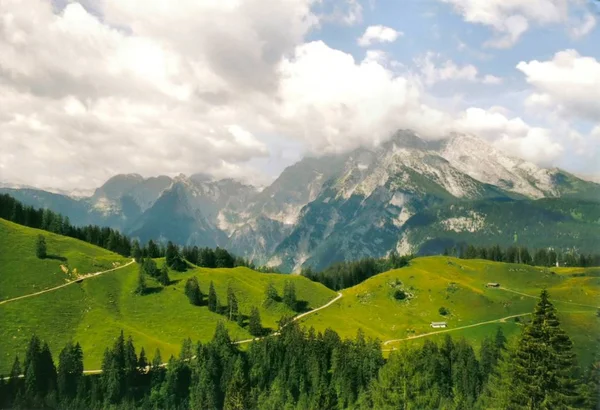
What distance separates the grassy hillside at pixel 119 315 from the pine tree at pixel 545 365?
88.6 m

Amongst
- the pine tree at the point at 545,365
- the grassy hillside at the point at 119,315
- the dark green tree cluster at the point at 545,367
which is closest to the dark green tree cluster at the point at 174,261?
the grassy hillside at the point at 119,315

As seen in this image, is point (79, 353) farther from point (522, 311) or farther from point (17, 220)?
point (522, 311)

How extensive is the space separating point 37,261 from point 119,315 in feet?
99.7

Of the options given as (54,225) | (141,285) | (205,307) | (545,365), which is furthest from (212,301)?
(545,365)

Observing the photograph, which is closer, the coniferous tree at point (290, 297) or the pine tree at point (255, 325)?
the pine tree at point (255, 325)

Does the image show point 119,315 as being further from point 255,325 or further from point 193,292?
point 255,325

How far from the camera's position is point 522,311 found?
15138cm

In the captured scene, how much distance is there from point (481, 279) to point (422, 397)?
154078mm

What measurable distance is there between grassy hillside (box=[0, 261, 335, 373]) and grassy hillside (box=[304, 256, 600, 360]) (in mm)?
17196

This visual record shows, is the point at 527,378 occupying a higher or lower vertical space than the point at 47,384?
higher

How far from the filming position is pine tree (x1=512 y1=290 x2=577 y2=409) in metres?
31.4

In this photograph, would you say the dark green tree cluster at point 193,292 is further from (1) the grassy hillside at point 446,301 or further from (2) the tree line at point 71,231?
(1) the grassy hillside at point 446,301

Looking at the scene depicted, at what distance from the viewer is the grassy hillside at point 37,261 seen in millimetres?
122938

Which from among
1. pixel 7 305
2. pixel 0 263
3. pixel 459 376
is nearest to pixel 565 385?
pixel 459 376
